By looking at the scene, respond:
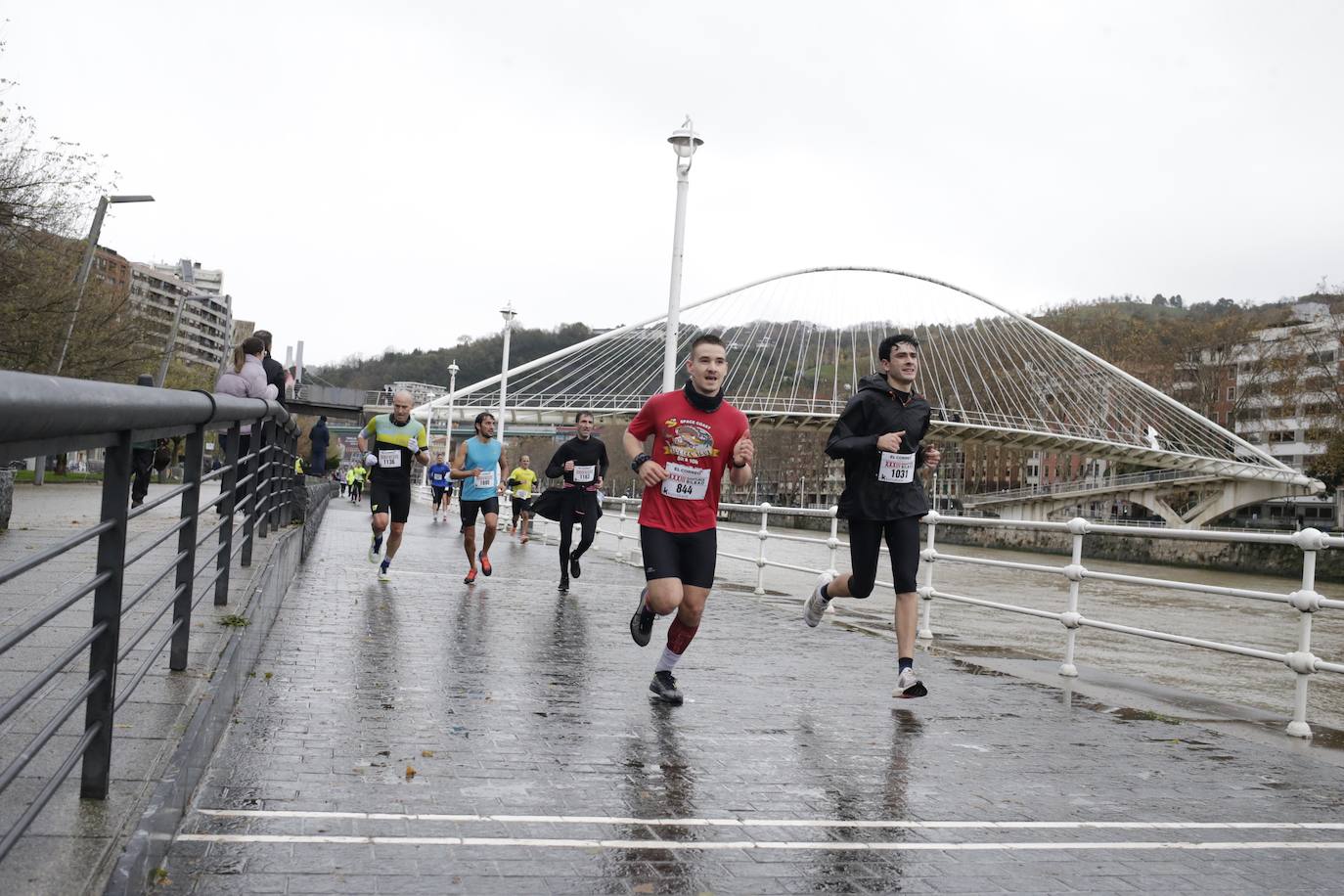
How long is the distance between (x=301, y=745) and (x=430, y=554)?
44.5 feet

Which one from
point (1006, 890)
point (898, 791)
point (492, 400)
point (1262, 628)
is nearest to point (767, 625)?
point (898, 791)

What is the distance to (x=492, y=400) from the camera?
77.0 m

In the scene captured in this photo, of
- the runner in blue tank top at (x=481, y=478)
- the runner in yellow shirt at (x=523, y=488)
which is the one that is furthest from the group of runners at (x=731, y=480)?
the runner in yellow shirt at (x=523, y=488)

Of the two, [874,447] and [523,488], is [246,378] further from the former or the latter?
[523,488]

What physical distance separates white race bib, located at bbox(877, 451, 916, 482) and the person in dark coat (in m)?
19.1

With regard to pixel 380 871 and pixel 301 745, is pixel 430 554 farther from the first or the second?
pixel 380 871

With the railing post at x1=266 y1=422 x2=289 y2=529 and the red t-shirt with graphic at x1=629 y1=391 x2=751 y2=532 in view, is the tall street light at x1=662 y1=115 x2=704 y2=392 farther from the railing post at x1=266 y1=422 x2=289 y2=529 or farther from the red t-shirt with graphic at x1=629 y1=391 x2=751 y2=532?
the red t-shirt with graphic at x1=629 y1=391 x2=751 y2=532

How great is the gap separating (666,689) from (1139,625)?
24570 mm

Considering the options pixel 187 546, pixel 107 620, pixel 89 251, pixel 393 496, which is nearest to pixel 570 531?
pixel 393 496

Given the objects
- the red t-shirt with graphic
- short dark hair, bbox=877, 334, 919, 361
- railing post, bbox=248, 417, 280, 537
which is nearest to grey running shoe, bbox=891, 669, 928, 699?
the red t-shirt with graphic

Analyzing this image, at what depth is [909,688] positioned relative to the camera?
7.22m

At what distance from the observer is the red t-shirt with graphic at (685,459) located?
7.00 meters

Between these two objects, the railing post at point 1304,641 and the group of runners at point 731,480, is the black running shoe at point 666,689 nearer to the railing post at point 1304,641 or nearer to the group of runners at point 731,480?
the group of runners at point 731,480

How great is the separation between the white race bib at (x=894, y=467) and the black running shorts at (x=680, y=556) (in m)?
1.15
